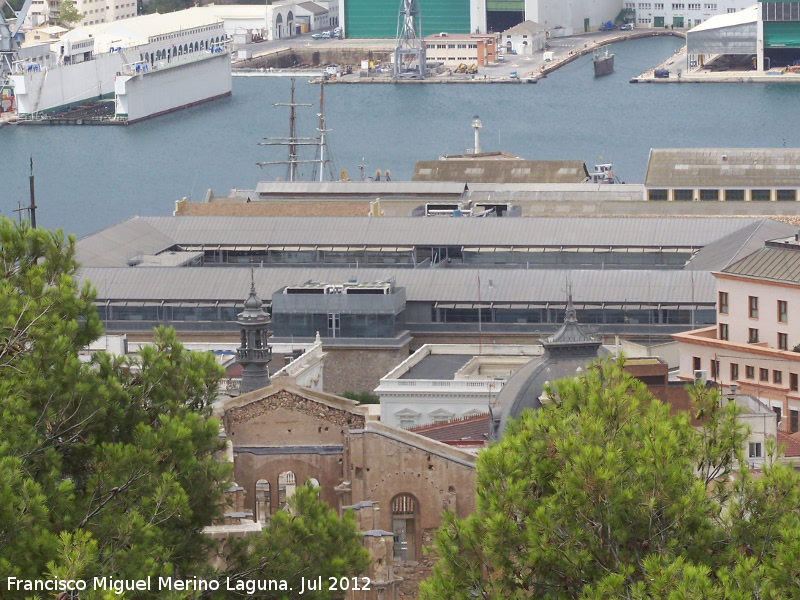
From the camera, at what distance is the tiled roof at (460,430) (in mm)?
31938

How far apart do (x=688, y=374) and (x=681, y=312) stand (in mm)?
7308

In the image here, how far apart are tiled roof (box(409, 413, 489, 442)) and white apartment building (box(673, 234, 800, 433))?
5414mm

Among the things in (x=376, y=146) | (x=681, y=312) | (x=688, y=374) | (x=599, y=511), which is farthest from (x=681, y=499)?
(x=376, y=146)

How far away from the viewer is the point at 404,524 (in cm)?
2786

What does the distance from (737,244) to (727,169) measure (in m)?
14.2

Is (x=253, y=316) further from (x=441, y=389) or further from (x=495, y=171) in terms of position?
(x=495, y=171)

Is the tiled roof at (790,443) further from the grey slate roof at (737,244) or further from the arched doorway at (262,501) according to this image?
the grey slate roof at (737,244)

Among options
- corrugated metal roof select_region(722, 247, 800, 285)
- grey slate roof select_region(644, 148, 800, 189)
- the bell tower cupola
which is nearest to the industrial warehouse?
corrugated metal roof select_region(722, 247, 800, 285)

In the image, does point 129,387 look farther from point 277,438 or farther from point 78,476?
point 277,438

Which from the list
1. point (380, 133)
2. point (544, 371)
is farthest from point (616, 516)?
point (380, 133)

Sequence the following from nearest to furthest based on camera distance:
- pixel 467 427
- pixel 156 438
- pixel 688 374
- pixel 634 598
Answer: pixel 634 598
pixel 156 438
pixel 467 427
pixel 688 374

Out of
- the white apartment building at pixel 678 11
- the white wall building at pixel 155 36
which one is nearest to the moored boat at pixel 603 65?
the white apartment building at pixel 678 11

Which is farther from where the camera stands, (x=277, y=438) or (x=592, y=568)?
(x=277, y=438)

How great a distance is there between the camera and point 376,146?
109062mm
